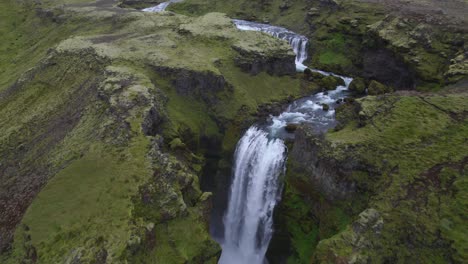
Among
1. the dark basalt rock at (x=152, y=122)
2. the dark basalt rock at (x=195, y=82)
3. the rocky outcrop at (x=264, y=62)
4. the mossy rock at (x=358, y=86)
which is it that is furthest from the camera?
the mossy rock at (x=358, y=86)

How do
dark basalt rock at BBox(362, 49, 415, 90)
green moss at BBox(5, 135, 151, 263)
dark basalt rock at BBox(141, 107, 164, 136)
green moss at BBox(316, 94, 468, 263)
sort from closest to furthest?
1. green moss at BBox(5, 135, 151, 263)
2. green moss at BBox(316, 94, 468, 263)
3. dark basalt rock at BBox(141, 107, 164, 136)
4. dark basalt rock at BBox(362, 49, 415, 90)

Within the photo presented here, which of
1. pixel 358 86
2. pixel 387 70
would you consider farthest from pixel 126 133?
pixel 387 70

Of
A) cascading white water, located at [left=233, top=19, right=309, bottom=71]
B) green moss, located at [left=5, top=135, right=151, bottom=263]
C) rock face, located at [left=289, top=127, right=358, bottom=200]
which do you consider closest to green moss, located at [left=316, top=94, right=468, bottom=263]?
rock face, located at [left=289, top=127, right=358, bottom=200]

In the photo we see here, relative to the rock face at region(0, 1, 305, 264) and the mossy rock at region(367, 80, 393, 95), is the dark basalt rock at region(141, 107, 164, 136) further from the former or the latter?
the mossy rock at region(367, 80, 393, 95)

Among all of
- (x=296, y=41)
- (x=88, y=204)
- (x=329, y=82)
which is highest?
(x=88, y=204)

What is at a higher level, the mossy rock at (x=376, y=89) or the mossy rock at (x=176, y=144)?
the mossy rock at (x=176, y=144)

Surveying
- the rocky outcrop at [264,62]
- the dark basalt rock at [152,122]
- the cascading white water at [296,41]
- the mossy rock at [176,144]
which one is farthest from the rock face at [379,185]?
the cascading white water at [296,41]

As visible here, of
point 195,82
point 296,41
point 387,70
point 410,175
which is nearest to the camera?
point 410,175

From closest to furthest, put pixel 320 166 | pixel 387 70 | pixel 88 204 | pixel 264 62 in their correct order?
pixel 88 204
pixel 320 166
pixel 264 62
pixel 387 70

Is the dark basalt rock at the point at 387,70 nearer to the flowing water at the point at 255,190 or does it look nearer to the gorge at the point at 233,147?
the gorge at the point at 233,147

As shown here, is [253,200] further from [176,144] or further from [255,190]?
[176,144]
